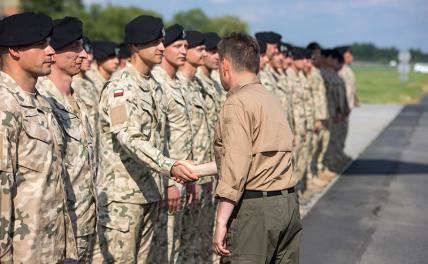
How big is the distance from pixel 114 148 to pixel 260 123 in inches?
57.6

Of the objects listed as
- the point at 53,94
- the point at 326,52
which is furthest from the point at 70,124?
the point at 326,52

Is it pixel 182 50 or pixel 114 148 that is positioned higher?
pixel 182 50

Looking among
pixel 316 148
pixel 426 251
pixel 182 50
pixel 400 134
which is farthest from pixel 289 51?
pixel 400 134

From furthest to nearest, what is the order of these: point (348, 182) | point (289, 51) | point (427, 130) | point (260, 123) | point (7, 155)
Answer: point (427, 130), point (348, 182), point (289, 51), point (260, 123), point (7, 155)

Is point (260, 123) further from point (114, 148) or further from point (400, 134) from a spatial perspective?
point (400, 134)

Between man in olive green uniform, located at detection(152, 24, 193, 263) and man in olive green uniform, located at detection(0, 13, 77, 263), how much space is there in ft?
6.19

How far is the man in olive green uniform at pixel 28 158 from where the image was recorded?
10.2 ft

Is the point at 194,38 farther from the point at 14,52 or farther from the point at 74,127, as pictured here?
the point at 14,52

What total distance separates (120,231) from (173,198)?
544mm

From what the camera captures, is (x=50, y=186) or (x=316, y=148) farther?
(x=316, y=148)

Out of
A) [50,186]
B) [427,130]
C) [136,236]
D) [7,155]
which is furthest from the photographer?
[427,130]

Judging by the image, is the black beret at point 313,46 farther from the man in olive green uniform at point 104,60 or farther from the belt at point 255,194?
the belt at point 255,194

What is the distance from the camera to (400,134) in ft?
66.5

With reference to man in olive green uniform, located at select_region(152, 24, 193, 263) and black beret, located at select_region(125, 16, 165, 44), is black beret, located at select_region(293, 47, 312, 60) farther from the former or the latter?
black beret, located at select_region(125, 16, 165, 44)
